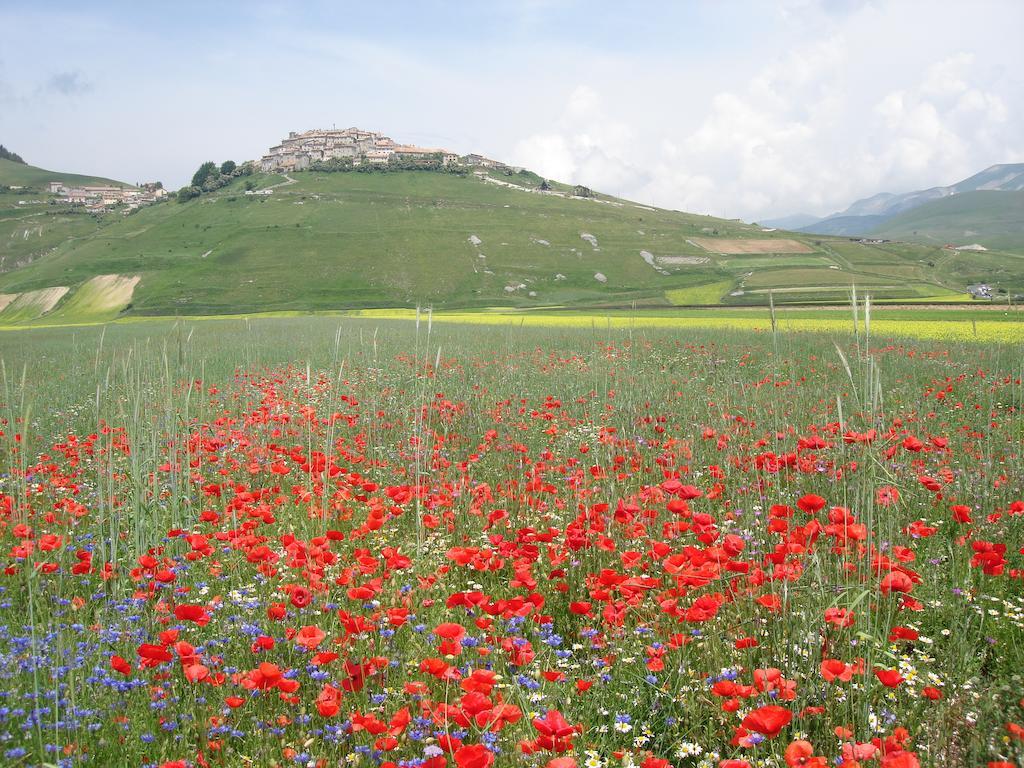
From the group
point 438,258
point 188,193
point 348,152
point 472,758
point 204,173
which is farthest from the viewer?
point 348,152

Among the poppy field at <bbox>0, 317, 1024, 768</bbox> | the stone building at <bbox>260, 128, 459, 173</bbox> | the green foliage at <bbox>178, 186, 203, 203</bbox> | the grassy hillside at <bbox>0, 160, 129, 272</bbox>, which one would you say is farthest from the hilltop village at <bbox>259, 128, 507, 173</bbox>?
the poppy field at <bbox>0, 317, 1024, 768</bbox>

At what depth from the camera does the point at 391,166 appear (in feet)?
440

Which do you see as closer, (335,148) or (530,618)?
(530,618)

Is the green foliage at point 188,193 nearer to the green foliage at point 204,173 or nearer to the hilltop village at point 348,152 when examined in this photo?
the green foliage at point 204,173

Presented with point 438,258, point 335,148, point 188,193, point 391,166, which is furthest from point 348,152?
point 438,258

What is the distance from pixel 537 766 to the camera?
1.91m

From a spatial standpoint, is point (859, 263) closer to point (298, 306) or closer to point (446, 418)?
point (298, 306)

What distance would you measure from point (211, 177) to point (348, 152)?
159 feet

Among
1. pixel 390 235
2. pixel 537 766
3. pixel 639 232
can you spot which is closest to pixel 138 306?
pixel 390 235

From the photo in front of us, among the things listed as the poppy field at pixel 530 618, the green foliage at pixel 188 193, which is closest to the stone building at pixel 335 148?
the green foliage at pixel 188 193

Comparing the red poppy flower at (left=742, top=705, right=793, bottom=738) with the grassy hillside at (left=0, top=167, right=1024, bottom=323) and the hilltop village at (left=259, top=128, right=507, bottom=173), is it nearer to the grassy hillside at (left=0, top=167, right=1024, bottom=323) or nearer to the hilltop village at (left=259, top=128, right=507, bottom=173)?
the grassy hillside at (left=0, top=167, right=1024, bottom=323)

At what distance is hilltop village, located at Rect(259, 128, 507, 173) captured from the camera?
142m

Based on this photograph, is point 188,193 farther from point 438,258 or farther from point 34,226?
point 438,258

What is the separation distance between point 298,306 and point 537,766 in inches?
2696
